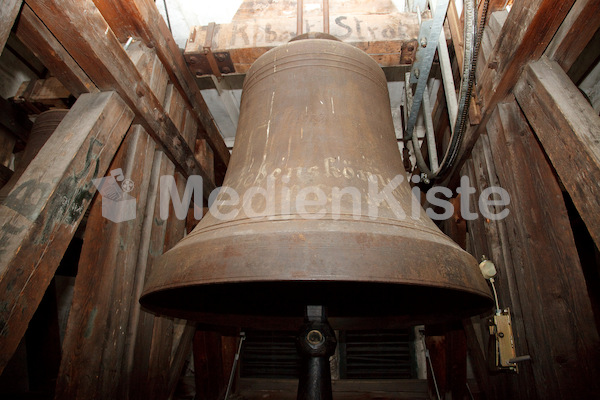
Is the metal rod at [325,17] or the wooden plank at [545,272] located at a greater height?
the metal rod at [325,17]

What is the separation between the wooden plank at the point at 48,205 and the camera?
1.14 metres

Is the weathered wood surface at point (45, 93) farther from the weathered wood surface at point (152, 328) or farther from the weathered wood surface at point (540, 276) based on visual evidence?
the weathered wood surface at point (540, 276)

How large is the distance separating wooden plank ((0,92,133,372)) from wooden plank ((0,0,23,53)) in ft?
1.46

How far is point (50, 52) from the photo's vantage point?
1.51 m

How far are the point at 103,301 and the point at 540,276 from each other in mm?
1884

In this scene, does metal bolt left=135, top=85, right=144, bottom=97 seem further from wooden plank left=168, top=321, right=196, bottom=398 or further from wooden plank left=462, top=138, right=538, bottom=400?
wooden plank left=462, top=138, right=538, bottom=400

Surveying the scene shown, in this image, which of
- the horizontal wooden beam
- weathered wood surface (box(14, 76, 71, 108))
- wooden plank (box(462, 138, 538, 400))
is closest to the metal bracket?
wooden plank (box(462, 138, 538, 400))

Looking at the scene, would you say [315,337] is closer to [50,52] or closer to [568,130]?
[568,130]

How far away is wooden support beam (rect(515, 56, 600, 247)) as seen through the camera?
123 cm

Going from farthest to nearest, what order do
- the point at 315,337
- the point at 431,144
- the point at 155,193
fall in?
the point at 431,144 → the point at 155,193 → the point at 315,337

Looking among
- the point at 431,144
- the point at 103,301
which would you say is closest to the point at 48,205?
the point at 103,301

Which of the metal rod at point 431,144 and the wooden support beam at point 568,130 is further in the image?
the metal rod at point 431,144

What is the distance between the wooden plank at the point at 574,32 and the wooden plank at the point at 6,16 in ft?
6.21

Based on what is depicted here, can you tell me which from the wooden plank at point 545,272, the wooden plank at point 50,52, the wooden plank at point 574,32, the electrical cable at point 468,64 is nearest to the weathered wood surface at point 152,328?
the wooden plank at point 50,52
